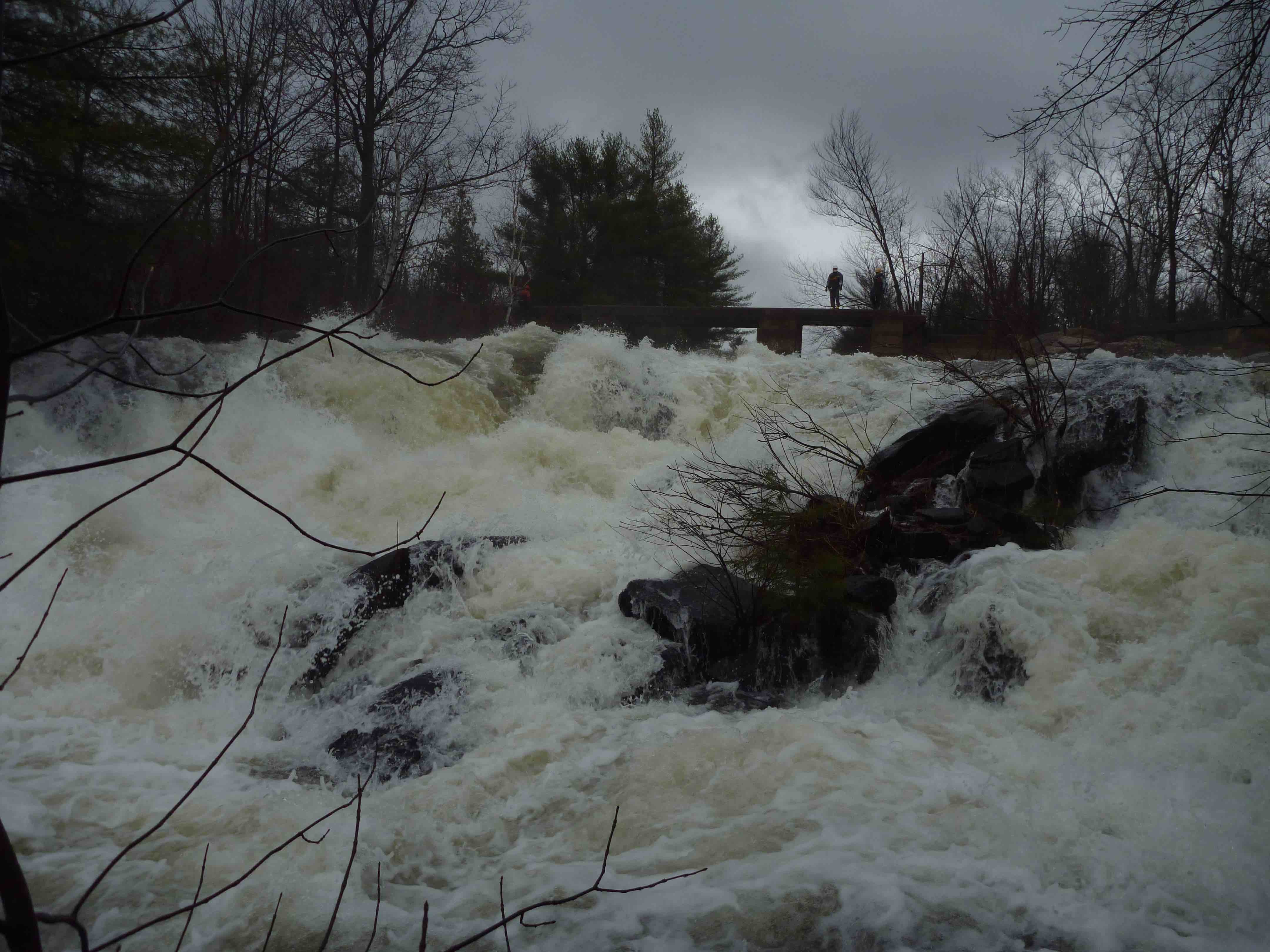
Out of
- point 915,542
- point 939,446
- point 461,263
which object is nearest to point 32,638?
point 915,542

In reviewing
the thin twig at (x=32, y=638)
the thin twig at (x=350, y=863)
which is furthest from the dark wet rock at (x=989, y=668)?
the thin twig at (x=32, y=638)

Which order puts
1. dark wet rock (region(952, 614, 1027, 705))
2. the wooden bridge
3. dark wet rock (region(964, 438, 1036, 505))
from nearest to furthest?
dark wet rock (region(952, 614, 1027, 705))
dark wet rock (region(964, 438, 1036, 505))
the wooden bridge

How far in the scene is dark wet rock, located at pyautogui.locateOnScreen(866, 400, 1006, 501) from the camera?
25.6ft

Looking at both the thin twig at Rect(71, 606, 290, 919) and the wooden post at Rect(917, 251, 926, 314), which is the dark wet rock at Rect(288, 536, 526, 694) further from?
the wooden post at Rect(917, 251, 926, 314)

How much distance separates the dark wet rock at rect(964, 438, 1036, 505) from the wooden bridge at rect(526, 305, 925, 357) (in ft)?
30.7

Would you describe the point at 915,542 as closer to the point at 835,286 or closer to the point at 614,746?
the point at 614,746

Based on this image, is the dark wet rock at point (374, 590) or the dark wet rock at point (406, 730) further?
the dark wet rock at point (374, 590)

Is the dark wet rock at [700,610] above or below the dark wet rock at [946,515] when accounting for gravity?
below

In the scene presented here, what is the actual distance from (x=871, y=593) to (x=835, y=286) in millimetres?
16209

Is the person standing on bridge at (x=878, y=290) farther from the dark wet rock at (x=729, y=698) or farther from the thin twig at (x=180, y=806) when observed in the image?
the thin twig at (x=180, y=806)

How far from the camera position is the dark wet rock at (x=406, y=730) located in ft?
15.1

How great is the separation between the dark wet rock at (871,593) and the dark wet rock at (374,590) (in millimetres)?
2906

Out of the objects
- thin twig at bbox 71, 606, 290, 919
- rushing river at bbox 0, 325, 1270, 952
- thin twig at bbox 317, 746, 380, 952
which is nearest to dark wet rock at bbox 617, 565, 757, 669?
rushing river at bbox 0, 325, 1270, 952

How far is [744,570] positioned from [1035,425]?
3242 mm
